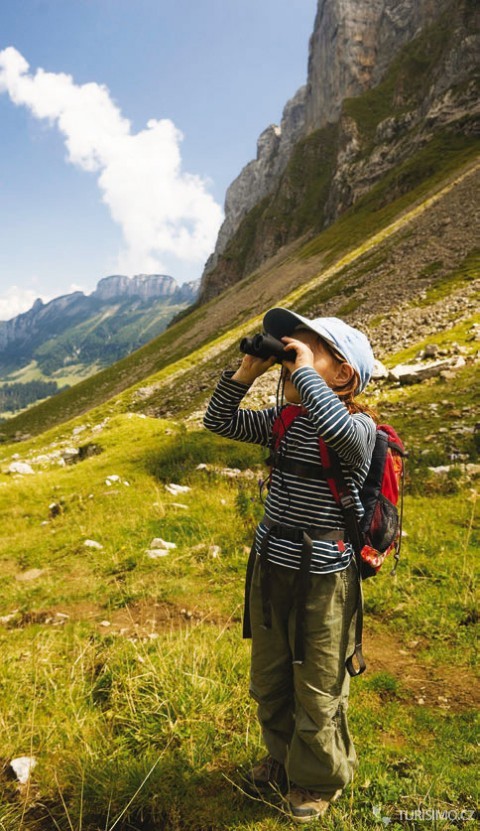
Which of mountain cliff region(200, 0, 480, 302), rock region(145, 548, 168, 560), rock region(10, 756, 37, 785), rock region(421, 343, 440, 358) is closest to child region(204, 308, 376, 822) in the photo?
rock region(10, 756, 37, 785)

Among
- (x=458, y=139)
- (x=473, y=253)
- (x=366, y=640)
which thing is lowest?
(x=366, y=640)

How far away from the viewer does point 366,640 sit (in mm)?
5000

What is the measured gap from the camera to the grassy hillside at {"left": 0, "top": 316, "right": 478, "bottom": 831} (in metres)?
3.04

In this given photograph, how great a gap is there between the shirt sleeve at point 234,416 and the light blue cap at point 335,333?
1.61 feet

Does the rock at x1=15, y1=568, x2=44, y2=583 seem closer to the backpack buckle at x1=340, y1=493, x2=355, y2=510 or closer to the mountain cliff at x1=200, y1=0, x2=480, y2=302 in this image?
the backpack buckle at x1=340, y1=493, x2=355, y2=510

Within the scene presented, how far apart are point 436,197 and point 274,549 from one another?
5220 centimetres

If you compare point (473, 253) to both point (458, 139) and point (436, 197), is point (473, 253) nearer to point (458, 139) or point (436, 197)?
point (436, 197)

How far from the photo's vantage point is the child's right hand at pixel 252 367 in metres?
3.02

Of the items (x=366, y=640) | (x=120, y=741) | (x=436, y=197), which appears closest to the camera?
(x=120, y=741)

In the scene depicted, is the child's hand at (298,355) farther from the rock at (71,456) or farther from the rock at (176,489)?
the rock at (71,456)

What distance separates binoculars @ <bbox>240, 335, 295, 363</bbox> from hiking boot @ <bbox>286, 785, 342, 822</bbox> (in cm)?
299

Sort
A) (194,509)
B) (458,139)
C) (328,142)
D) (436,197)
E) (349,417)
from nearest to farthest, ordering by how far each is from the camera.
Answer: (349,417)
(194,509)
(436,197)
(458,139)
(328,142)

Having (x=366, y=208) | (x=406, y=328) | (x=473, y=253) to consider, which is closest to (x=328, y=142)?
(x=366, y=208)

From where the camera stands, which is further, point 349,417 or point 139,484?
point 139,484
